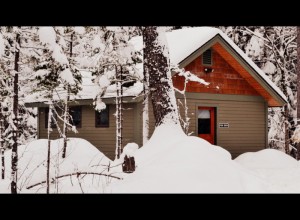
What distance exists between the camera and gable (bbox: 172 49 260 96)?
1922 cm

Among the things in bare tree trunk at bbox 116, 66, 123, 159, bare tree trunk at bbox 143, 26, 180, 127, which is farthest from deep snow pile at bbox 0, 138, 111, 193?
bare tree trunk at bbox 143, 26, 180, 127

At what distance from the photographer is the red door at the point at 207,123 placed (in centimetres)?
1981

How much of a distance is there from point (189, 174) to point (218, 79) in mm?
12581

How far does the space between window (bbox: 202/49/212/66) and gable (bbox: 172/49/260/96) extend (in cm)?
11

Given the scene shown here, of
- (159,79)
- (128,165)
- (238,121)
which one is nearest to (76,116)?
(238,121)

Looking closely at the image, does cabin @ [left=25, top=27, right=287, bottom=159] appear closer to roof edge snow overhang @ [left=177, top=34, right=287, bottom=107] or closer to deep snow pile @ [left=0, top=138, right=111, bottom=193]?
roof edge snow overhang @ [left=177, top=34, right=287, bottom=107]

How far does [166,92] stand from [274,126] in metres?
16.1

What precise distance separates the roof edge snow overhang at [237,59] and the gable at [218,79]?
98 cm

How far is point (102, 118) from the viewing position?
1953 centimetres

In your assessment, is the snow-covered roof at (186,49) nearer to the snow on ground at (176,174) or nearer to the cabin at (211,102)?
the cabin at (211,102)

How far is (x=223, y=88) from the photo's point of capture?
792 inches
